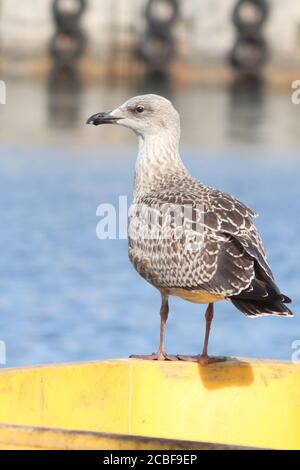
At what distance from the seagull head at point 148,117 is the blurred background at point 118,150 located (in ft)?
9.39

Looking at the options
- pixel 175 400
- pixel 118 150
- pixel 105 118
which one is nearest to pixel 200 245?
pixel 175 400

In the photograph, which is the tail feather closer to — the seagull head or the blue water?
the seagull head

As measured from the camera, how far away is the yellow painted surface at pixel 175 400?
21.4 ft

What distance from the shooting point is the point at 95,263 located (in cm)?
1423

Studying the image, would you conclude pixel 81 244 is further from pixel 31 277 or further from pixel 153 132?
pixel 153 132

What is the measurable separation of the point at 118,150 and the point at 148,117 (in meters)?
14.6

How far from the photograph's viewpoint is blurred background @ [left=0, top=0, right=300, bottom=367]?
38.5ft

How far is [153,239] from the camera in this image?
7.43 m

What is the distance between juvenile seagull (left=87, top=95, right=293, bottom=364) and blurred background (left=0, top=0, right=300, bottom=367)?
9.85ft

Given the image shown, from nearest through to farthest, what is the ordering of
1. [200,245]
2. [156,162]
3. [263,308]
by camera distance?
[263,308] → [200,245] → [156,162]

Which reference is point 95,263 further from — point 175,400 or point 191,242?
point 175,400

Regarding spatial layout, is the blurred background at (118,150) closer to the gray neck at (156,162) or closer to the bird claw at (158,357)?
the gray neck at (156,162)
